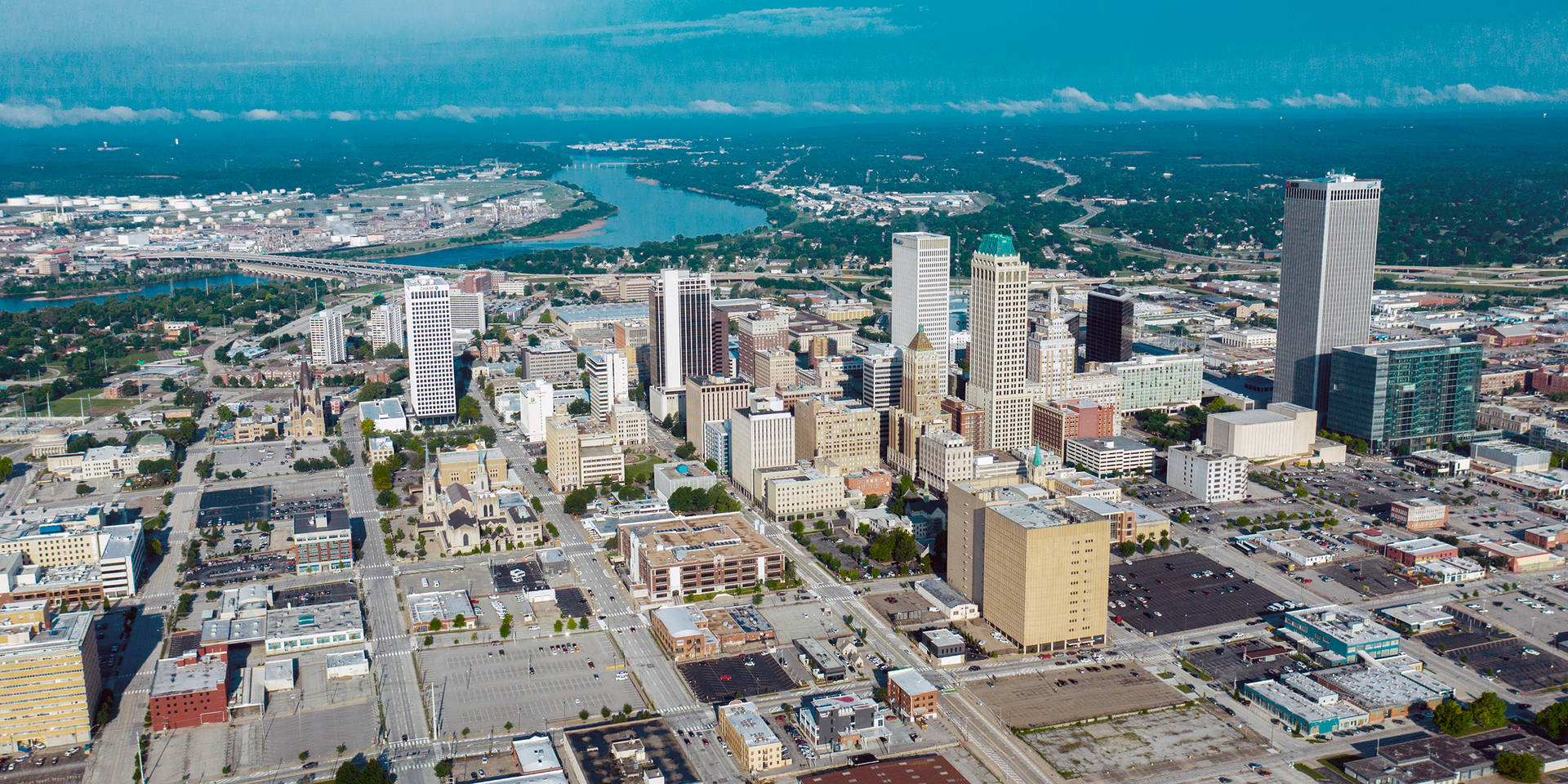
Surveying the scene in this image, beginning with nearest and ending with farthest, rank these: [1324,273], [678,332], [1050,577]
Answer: [1050,577] < [1324,273] < [678,332]

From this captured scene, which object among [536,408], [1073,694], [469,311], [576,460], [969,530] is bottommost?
[1073,694]

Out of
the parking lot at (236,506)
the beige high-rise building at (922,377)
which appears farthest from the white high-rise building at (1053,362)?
the parking lot at (236,506)

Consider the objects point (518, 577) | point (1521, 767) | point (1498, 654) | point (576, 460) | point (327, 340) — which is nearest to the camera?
point (1521, 767)

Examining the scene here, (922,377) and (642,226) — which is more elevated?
(642,226)

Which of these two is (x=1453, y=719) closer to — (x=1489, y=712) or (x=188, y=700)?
(x=1489, y=712)

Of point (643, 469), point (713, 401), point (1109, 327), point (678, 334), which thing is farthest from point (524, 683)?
point (1109, 327)

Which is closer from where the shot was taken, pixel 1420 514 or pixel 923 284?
pixel 1420 514

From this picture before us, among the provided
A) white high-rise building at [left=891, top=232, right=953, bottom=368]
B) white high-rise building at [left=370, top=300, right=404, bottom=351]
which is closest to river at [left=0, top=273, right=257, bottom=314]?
white high-rise building at [left=370, top=300, right=404, bottom=351]
